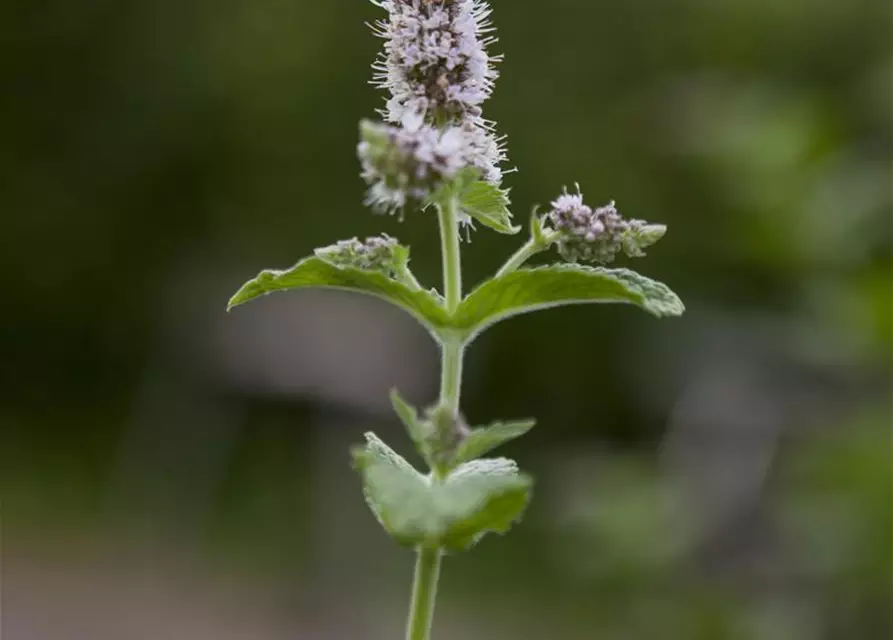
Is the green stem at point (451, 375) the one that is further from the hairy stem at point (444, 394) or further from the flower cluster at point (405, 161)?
the flower cluster at point (405, 161)

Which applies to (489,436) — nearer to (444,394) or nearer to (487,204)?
(444,394)

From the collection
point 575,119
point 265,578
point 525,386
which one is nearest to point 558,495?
point 525,386

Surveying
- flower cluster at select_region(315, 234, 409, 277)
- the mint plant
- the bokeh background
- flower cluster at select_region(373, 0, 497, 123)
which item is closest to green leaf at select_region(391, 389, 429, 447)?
the mint plant

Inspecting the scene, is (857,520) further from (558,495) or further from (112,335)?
(112,335)

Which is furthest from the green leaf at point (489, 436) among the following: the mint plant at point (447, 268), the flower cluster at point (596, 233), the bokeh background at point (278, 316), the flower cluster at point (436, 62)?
the bokeh background at point (278, 316)

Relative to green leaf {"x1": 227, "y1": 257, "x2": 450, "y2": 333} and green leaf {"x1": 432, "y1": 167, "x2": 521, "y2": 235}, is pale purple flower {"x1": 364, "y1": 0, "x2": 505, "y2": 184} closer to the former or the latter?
green leaf {"x1": 432, "y1": 167, "x2": 521, "y2": 235}

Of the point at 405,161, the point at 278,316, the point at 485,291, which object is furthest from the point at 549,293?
the point at 278,316
